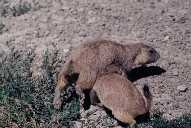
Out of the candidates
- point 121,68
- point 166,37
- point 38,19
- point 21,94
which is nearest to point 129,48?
point 121,68

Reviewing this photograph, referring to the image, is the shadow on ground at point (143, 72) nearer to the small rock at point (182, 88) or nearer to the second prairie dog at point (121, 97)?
the small rock at point (182, 88)

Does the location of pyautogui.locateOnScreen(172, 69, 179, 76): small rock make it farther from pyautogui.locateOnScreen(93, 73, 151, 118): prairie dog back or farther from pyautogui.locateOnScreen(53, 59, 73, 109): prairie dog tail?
pyautogui.locateOnScreen(53, 59, 73, 109): prairie dog tail

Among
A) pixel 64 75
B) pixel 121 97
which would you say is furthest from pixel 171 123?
pixel 64 75

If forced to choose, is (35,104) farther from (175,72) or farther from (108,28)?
(108,28)

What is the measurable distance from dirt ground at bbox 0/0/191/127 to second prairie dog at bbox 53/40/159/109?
0.33 meters

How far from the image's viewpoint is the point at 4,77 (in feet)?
20.4

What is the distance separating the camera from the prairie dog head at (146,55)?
21.3ft

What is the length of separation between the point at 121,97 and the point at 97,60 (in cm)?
77

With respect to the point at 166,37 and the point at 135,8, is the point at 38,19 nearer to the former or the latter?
the point at 135,8

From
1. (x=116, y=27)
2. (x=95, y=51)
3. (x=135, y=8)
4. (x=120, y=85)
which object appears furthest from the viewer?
(x=135, y=8)

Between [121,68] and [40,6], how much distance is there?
2845mm

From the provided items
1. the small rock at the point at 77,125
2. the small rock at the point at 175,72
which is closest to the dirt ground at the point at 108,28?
the small rock at the point at 175,72

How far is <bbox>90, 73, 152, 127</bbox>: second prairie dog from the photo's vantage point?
5.23 m

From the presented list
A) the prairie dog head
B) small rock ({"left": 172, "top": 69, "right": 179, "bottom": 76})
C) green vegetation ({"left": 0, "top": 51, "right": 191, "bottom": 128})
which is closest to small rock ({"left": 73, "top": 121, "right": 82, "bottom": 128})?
green vegetation ({"left": 0, "top": 51, "right": 191, "bottom": 128})
